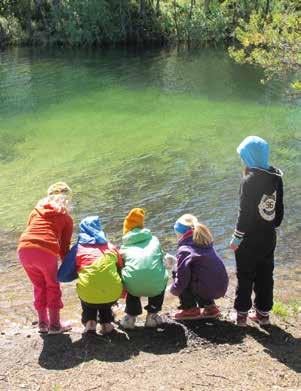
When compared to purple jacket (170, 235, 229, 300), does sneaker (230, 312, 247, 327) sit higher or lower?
lower

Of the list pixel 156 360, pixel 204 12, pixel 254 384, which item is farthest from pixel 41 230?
pixel 204 12

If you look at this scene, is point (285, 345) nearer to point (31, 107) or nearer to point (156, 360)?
point (156, 360)

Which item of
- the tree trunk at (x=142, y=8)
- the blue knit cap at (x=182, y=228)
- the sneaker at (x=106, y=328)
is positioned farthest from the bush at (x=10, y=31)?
the sneaker at (x=106, y=328)

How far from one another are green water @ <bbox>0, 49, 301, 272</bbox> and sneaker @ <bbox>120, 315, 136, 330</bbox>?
11.9 ft

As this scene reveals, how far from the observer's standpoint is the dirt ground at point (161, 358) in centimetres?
452

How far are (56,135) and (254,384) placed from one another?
13.6 metres

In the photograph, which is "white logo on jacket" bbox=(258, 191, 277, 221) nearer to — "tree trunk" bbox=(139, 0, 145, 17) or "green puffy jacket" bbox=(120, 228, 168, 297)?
"green puffy jacket" bbox=(120, 228, 168, 297)

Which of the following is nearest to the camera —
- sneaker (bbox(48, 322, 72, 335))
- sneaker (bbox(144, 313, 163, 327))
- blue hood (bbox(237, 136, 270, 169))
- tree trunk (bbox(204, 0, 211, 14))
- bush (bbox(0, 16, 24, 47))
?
blue hood (bbox(237, 136, 270, 169))

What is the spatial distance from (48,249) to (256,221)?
2055 mm

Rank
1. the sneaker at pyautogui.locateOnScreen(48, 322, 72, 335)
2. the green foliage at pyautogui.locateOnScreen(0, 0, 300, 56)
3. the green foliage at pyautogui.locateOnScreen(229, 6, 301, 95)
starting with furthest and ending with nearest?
the green foliage at pyautogui.locateOnScreen(0, 0, 300, 56) < the green foliage at pyautogui.locateOnScreen(229, 6, 301, 95) < the sneaker at pyautogui.locateOnScreen(48, 322, 72, 335)

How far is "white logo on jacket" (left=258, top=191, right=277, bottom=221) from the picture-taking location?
5.26 m

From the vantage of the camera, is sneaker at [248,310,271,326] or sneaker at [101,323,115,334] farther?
sneaker at [248,310,271,326]

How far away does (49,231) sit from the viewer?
5.51 metres

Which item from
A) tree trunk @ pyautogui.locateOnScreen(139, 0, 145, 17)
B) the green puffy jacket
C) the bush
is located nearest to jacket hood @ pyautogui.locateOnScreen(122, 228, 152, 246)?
the green puffy jacket
